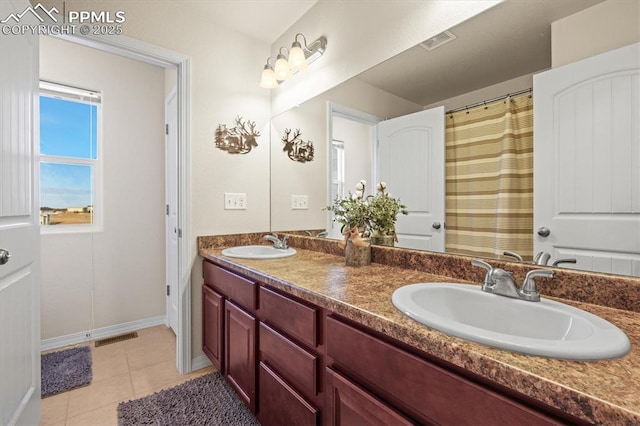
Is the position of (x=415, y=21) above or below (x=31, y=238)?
above

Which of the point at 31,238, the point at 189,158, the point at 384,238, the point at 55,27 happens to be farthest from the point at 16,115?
the point at 384,238

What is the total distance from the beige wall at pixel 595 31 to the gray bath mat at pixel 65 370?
287 centimetres

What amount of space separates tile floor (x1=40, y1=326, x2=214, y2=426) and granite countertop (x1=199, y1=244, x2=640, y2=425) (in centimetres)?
130

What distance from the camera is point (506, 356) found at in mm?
520

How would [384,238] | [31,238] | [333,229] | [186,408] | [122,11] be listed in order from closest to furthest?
[31,238]
[384,238]
[186,408]
[122,11]
[333,229]

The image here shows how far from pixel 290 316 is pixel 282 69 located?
167 centimetres

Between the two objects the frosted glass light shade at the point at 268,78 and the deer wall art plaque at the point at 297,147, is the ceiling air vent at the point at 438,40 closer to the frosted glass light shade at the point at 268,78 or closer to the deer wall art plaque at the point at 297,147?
the deer wall art plaque at the point at 297,147

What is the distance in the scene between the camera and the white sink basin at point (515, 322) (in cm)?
52

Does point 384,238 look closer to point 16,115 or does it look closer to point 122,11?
point 16,115

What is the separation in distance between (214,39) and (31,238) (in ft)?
5.38

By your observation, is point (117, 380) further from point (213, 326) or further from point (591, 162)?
point (591, 162)

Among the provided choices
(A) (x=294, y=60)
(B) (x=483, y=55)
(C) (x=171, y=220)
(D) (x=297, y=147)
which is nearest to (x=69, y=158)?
(C) (x=171, y=220)

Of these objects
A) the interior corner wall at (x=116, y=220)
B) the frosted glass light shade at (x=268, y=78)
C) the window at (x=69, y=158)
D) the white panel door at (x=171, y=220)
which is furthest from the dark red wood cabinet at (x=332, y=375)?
the window at (x=69, y=158)

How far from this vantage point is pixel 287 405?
1.08m
